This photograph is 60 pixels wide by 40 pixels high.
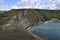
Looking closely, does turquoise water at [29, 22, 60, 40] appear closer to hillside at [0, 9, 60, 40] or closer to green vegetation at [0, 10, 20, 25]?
hillside at [0, 9, 60, 40]

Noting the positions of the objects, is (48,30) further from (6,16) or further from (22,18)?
(6,16)

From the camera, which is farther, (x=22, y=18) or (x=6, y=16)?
(x=22, y=18)

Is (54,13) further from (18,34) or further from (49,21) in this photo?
(18,34)

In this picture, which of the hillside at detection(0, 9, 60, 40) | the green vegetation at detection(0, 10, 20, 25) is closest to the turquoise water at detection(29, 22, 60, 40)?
the hillside at detection(0, 9, 60, 40)

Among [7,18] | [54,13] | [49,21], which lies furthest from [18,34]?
[54,13]

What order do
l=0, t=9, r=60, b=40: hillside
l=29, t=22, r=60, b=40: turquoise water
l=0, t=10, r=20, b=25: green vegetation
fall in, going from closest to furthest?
l=29, t=22, r=60, b=40: turquoise water, l=0, t=9, r=60, b=40: hillside, l=0, t=10, r=20, b=25: green vegetation

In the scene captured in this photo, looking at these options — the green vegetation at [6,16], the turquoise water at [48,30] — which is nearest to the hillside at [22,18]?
the green vegetation at [6,16]

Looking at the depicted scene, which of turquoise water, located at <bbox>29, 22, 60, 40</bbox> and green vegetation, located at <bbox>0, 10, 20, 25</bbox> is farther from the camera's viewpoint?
green vegetation, located at <bbox>0, 10, 20, 25</bbox>

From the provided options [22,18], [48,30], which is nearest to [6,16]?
[22,18]

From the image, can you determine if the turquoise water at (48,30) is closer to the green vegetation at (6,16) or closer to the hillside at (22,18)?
the hillside at (22,18)
